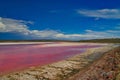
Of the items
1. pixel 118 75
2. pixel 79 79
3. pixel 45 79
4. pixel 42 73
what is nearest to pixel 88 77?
pixel 79 79

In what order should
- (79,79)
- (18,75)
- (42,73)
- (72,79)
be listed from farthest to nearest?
(42,73) → (18,75) → (72,79) → (79,79)

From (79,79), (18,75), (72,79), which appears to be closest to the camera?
(79,79)

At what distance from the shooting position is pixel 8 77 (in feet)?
58.9

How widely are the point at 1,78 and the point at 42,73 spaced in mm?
3559

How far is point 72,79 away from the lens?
17.4m

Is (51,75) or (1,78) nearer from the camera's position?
(1,78)

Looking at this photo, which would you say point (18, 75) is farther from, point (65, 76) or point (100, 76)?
point (100, 76)

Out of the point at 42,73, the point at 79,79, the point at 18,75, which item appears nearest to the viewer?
the point at 79,79

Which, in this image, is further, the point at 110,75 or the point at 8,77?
the point at 8,77

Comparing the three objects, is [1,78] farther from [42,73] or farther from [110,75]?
[110,75]

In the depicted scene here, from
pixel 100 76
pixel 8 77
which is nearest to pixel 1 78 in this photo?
pixel 8 77

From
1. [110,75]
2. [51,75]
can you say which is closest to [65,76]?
[51,75]

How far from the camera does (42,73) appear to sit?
65.6 feet

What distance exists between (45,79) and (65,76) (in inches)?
75.0
